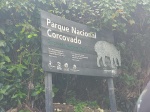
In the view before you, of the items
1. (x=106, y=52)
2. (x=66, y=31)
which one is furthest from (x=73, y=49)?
(x=106, y=52)

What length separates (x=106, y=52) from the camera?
431cm

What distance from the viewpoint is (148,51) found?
5.32 metres

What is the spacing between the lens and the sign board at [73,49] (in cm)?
345

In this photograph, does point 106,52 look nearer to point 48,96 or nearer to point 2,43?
point 48,96

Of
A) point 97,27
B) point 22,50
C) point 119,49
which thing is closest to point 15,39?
point 22,50

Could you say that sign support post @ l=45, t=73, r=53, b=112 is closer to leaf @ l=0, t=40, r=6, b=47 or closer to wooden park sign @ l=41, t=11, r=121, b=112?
wooden park sign @ l=41, t=11, r=121, b=112

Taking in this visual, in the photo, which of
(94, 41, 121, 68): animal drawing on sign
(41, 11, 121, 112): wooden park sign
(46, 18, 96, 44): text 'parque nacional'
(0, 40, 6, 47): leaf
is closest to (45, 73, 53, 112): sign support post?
(41, 11, 121, 112): wooden park sign

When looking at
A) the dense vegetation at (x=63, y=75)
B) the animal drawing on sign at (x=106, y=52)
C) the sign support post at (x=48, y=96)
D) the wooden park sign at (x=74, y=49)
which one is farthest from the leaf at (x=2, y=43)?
the animal drawing on sign at (x=106, y=52)

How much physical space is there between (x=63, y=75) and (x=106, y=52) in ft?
2.82

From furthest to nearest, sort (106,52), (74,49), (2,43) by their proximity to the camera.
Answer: (106,52), (74,49), (2,43)

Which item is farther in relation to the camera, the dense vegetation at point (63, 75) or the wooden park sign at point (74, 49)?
the dense vegetation at point (63, 75)

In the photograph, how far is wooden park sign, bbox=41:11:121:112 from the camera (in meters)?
3.44

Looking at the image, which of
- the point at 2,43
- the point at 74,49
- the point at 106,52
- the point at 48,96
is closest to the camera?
the point at 48,96

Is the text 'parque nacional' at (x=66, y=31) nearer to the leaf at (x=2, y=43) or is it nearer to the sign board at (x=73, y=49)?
the sign board at (x=73, y=49)
